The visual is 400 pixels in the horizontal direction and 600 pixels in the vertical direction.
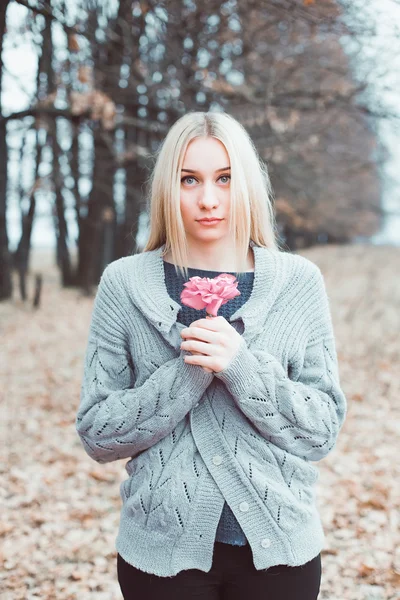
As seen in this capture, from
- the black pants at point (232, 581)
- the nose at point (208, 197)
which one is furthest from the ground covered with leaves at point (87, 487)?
the nose at point (208, 197)

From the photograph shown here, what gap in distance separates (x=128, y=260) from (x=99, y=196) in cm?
1185

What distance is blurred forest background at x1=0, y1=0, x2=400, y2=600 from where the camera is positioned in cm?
440

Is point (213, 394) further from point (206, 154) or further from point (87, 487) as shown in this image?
point (87, 487)

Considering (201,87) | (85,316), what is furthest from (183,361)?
(85,316)

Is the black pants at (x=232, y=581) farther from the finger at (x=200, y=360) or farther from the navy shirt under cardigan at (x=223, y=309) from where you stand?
the finger at (x=200, y=360)

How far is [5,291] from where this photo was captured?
1271 cm

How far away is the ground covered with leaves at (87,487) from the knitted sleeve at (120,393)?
7.68 ft

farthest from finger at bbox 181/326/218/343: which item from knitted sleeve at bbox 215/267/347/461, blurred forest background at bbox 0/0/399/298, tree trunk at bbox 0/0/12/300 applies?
tree trunk at bbox 0/0/12/300

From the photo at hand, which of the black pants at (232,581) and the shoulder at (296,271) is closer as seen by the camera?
the black pants at (232,581)

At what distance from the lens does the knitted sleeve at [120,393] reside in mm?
1909

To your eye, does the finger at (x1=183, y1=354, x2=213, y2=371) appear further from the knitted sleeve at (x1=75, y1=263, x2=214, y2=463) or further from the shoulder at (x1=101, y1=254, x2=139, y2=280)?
the shoulder at (x1=101, y1=254, x2=139, y2=280)

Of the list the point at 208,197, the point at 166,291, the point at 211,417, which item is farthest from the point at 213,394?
the point at 208,197

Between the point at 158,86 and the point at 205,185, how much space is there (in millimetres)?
7001

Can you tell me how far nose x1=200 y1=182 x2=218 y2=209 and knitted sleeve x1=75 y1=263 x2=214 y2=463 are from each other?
17.5 inches
